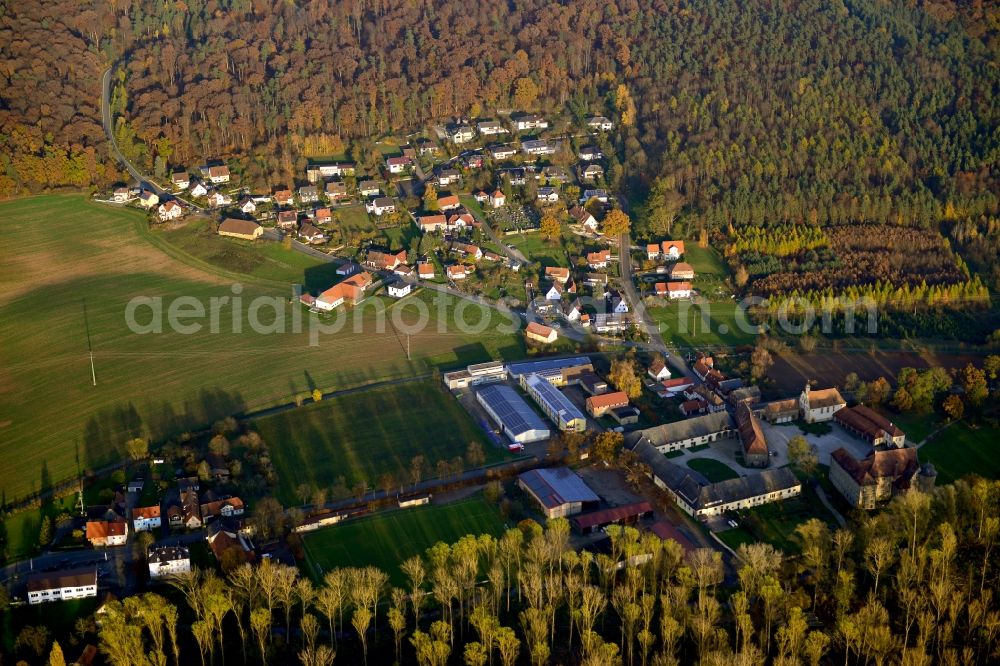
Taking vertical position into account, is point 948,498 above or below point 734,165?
below

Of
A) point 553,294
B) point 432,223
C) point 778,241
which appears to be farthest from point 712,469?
point 432,223

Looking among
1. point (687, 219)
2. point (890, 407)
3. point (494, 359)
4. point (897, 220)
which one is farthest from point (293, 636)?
point (897, 220)

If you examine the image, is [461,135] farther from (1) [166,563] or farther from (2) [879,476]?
(1) [166,563]

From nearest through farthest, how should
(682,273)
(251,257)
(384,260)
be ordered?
1. (682,273)
2. (384,260)
3. (251,257)

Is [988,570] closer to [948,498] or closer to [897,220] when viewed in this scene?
[948,498]

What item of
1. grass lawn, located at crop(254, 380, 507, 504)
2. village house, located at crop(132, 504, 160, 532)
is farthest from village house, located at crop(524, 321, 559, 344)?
village house, located at crop(132, 504, 160, 532)

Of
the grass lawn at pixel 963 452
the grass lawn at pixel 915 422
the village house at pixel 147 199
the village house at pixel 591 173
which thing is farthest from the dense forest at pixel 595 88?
the grass lawn at pixel 963 452

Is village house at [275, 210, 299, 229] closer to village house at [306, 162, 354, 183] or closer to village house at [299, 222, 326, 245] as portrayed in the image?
village house at [299, 222, 326, 245]

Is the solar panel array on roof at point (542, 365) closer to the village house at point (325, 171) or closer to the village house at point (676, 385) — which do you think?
the village house at point (676, 385)
